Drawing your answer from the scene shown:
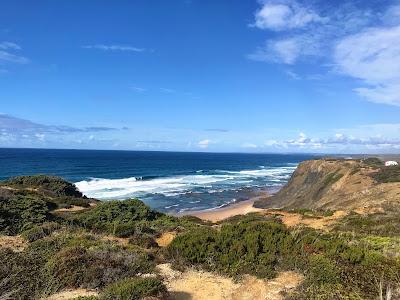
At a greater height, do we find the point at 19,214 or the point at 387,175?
the point at 387,175

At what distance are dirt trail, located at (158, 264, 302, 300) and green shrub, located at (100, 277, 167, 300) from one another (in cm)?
47

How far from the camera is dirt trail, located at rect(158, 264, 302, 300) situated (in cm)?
803

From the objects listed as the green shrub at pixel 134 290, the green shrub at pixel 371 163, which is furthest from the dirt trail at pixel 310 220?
the green shrub at pixel 371 163

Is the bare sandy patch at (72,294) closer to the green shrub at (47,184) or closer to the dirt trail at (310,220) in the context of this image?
the dirt trail at (310,220)

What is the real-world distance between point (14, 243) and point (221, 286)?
685 cm

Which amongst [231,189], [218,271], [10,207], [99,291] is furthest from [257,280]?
[231,189]

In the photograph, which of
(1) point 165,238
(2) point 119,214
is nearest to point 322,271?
(1) point 165,238

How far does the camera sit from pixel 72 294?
307 inches

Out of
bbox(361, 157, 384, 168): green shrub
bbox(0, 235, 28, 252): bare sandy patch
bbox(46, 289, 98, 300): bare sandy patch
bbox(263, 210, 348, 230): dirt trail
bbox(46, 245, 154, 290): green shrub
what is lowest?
bbox(263, 210, 348, 230): dirt trail

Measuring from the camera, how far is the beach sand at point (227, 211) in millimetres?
41344

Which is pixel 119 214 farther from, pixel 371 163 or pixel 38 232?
pixel 371 163

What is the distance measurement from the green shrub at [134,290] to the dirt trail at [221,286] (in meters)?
0.47

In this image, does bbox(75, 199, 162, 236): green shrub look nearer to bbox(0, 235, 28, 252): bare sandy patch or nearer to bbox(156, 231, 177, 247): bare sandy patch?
bbox(156, 231, 177, 247): bare sandy patch

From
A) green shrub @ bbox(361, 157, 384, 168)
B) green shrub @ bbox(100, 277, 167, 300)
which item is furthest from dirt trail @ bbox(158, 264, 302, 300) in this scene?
green shrub @ bbox(361, 157, 384, 168)
